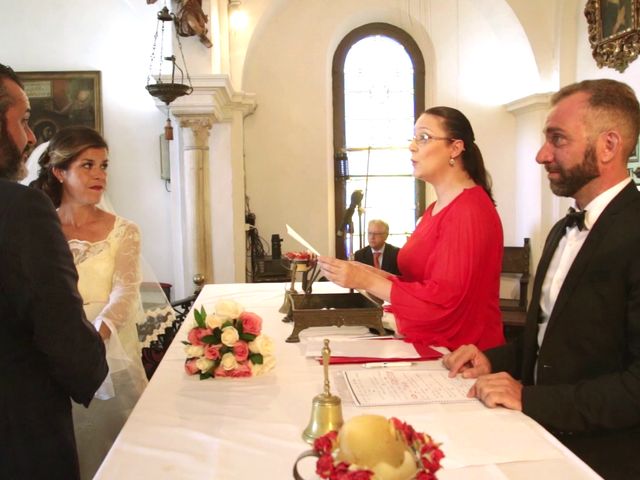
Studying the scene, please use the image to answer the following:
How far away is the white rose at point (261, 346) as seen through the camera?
6.15 ft

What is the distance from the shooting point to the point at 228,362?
5.99ft

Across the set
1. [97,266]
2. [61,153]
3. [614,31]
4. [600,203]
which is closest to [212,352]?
[97,266]

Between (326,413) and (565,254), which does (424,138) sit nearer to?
(565,254)

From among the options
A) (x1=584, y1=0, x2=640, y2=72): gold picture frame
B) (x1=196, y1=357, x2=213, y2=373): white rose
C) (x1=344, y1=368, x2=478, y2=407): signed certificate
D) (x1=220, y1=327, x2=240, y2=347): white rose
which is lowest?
(x1=344, y1=368, x2=478, y2=407): signed certificate

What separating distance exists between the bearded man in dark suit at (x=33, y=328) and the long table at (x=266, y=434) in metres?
0.24

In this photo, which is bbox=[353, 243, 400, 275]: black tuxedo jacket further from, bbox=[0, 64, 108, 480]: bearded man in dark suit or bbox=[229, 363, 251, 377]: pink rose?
bbox=[0, 64, 108, 480]: bearded man in dark suit

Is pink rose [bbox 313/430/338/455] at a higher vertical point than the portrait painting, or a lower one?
lower

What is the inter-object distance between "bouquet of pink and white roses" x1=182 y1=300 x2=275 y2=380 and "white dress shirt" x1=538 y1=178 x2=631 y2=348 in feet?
3.01

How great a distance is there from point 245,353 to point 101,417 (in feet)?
3.70

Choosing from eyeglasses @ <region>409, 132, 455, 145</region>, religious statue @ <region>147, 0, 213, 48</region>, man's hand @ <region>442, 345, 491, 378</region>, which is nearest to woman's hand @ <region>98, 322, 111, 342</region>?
man's hand @ <region>442, 345, 491, 378</region>

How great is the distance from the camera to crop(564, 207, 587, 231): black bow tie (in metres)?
1.82

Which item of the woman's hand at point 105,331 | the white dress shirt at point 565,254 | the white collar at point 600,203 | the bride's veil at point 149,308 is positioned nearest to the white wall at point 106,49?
the bride's veil at point 149,308

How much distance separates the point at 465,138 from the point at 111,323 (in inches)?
69.5

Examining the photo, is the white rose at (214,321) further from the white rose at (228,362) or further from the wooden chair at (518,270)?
the wooden chair at (518,270)
